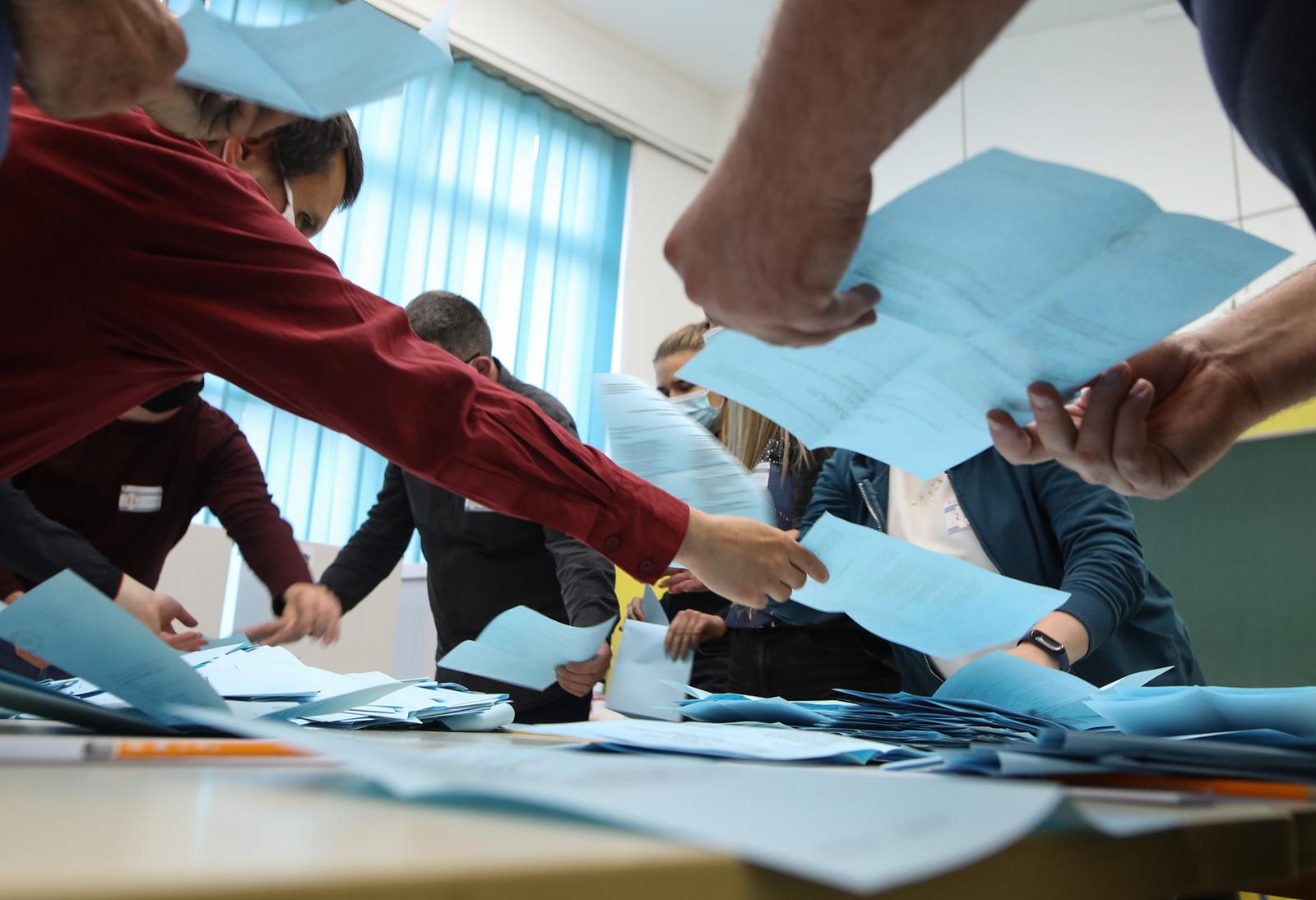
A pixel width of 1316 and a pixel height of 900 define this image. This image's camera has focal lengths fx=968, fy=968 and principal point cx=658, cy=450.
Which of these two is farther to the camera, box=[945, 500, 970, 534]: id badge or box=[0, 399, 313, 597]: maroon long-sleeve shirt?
box=[0, 399, 313, 597]: maroon long-sleeve shirt

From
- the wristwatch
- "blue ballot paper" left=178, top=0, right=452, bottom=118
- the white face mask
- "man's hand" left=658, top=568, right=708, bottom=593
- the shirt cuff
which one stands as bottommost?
the wristwatch

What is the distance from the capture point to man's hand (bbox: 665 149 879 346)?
1.58ft

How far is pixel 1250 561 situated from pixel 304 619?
237 cm

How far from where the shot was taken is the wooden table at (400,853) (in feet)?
0.57

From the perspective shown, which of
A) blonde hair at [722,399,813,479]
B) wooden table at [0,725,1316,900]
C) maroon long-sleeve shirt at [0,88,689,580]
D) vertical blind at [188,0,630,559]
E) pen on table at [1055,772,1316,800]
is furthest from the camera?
vertical blind at [188,0,630,559]

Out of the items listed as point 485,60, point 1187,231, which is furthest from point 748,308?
point 485,60

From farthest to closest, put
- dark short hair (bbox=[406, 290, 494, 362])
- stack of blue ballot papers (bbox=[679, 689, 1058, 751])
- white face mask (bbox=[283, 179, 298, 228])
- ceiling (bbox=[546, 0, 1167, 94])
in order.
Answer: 1. ceiling (bbox=[546, 0, 1167, 94])
2. dark short hair (bbox=[406, 290, 494, 362])
3. white face mask (bbox=[283, 179, 298, 228])
4. stack of blue ballot papers (bbox=[679, 689, 1058, 751])

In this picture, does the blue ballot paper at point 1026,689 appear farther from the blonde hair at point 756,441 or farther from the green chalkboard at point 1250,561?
the green chalkboard at point 1250,561

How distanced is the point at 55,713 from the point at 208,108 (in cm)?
45

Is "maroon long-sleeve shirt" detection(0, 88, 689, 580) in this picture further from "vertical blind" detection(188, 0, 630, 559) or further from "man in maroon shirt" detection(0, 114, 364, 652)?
"vertical blind" detection(188, 0, 630, 559)

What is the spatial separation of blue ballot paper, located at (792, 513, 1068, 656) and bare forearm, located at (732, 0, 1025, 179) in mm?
342

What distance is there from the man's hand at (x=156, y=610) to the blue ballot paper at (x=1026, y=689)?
0.90 meters

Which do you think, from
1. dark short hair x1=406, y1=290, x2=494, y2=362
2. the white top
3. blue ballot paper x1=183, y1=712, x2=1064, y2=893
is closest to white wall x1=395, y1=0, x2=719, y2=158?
dark short hair x1=406, y1=290, x2=494, y2=362

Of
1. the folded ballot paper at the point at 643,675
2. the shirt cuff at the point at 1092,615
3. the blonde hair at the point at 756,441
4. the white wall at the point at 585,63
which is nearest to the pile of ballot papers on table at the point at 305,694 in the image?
the folded ballot paper at the point at 643,675
